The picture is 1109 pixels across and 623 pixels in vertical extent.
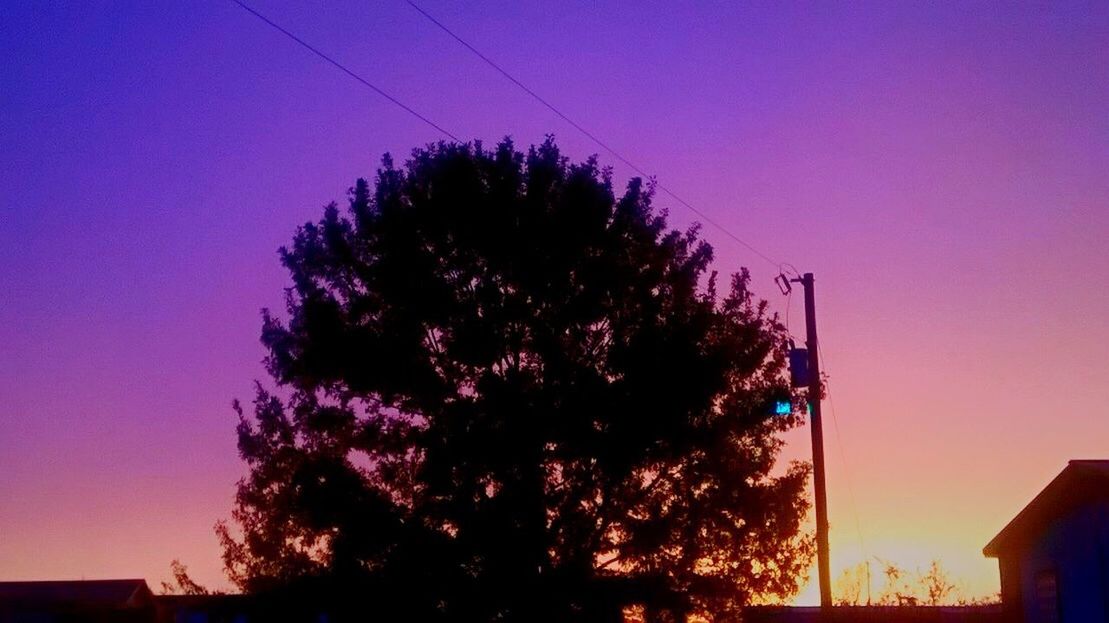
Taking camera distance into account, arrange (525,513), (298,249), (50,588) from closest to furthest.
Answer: (525,513), (298,249), (50,588)

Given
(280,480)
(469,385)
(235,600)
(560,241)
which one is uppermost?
(560,241)

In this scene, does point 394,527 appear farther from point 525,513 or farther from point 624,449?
point 624,449

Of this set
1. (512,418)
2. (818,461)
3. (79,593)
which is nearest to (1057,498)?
(818,461)

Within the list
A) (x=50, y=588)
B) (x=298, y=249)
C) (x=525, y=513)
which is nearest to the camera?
(x=525, y=513)

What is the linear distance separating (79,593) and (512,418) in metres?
41.7

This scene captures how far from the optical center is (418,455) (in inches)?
1101

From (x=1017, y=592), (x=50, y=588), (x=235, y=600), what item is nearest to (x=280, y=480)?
(x=235, y=600)

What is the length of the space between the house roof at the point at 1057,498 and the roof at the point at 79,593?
1576 inches

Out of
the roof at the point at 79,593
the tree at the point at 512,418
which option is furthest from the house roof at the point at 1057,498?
the roof at the point at 79,593

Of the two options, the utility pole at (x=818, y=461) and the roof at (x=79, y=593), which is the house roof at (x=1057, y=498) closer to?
the utility pole at (x=818, y=461)

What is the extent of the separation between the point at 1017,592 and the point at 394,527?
47.5 feet

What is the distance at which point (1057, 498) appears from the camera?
88.3 feet

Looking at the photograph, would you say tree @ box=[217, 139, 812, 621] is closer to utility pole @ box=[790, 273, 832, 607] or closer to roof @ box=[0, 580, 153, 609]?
utility pole @ box=[790, 273, 832, 607]

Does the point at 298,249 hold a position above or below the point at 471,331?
above
